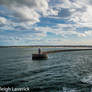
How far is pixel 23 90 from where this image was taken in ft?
44.2

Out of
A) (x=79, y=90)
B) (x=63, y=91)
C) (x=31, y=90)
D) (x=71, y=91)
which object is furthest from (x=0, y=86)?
(x=79, y=90)

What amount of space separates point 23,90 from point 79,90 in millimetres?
7009

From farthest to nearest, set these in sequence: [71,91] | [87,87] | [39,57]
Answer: [39,57] → [87,87] → [71,91]

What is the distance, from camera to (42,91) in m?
13.1

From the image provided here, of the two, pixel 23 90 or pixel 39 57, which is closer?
pixel 23 90

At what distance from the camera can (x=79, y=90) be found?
43.3 feet

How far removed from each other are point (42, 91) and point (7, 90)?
175 inches

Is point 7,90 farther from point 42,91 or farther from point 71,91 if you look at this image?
point 71,91

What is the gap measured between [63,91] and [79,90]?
2.05 meters

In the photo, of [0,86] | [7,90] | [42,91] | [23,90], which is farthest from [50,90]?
[0,86]

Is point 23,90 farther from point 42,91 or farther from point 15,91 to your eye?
point 42,91

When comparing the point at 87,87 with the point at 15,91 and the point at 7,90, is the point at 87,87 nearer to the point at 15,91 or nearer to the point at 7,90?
the point at 15,91

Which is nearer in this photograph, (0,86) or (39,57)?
(0,86)

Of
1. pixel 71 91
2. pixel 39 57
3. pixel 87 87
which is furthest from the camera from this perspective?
pixel 39 57
